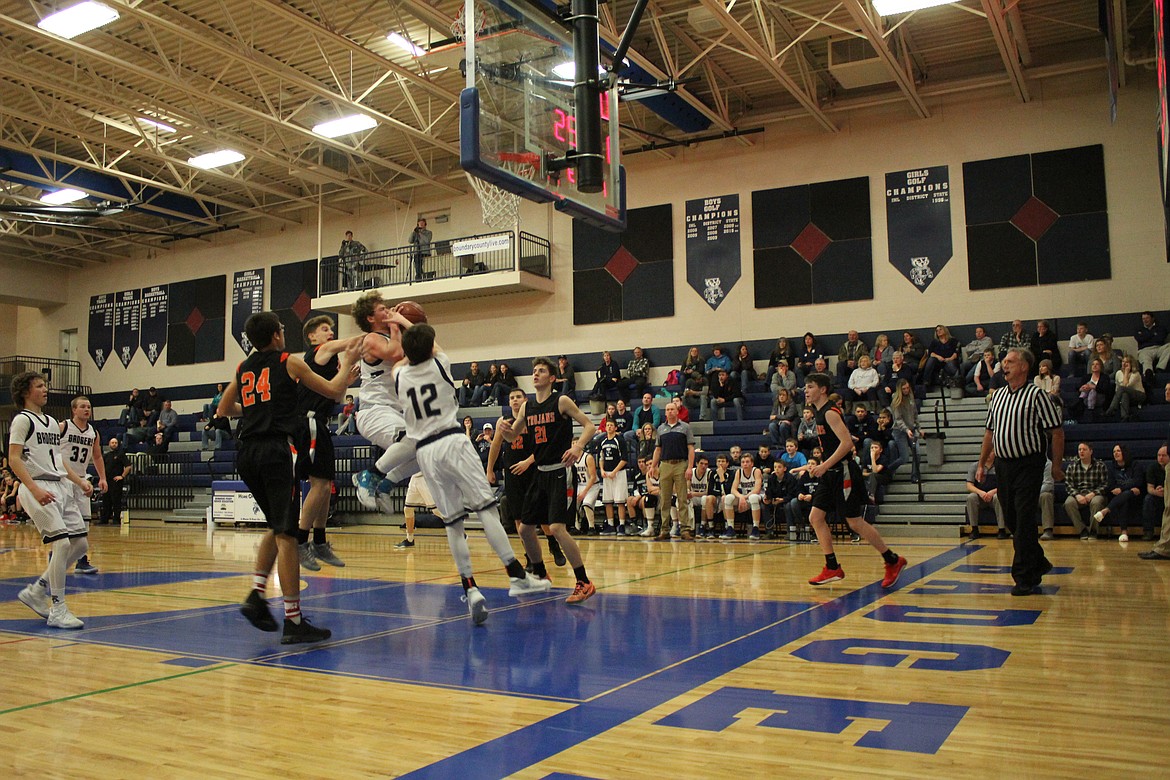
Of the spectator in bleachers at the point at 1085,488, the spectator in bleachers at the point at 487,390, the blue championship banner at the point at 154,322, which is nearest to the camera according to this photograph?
the spectator in bleachers at the point at 1085,488

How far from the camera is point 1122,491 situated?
11820 mm

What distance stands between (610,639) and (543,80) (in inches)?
173

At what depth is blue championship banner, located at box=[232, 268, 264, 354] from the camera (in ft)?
85.2

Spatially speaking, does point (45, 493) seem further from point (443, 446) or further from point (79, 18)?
point (79, 18)

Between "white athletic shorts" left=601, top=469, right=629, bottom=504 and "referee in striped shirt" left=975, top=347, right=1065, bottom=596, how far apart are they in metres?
7.90

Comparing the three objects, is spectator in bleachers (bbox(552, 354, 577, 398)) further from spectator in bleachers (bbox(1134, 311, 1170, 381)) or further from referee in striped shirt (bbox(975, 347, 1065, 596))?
referee in striped shirt (bbox(975, 347, 1065, 596))

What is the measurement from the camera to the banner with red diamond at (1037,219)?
16.7 m

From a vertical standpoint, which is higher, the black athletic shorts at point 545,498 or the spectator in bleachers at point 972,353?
the spectator in bleachers at point 972,353

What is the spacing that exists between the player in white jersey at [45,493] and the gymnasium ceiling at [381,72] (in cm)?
919

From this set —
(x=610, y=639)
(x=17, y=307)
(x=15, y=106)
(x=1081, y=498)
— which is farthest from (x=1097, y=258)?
(x=17, y=307)

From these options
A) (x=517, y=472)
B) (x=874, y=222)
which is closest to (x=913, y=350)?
(x=874, y=222)

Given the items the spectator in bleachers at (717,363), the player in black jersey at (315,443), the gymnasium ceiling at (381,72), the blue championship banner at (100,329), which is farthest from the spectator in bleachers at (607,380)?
the blue championship banner at (100,329)

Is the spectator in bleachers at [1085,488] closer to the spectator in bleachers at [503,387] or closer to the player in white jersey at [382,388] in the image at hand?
the player in white jersey at [382,388]

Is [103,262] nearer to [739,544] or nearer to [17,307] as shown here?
[17,307]
